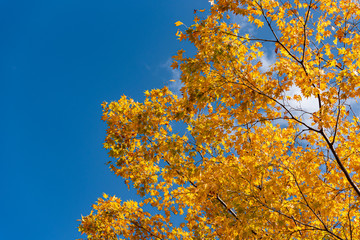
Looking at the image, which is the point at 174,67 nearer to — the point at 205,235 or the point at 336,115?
the point at 336,115

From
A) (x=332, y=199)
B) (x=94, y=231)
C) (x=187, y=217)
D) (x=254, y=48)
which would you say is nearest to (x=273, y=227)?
(x=332, y=199)

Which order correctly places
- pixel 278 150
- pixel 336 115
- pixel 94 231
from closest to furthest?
1. pixel 336 115
2. pixel 278 150
3. pixel 94 231

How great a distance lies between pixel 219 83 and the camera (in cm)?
536

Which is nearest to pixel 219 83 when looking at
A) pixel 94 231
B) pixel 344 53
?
pixel 344 53

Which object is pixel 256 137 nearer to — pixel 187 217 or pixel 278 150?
pixel 278 150

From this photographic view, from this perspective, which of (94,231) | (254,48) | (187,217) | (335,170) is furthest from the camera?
(94,231)

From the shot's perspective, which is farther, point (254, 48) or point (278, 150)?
point (278, 150)

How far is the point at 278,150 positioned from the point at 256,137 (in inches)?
33.4

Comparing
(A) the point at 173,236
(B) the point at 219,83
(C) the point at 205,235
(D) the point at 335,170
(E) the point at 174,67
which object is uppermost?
(E) the point at 174,67

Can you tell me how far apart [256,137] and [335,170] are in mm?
1989

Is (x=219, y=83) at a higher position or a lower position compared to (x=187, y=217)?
higher

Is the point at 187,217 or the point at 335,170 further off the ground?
the point at 187,217

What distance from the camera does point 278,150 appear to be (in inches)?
275

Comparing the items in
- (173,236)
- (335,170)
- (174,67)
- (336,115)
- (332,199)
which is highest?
(174,67)
